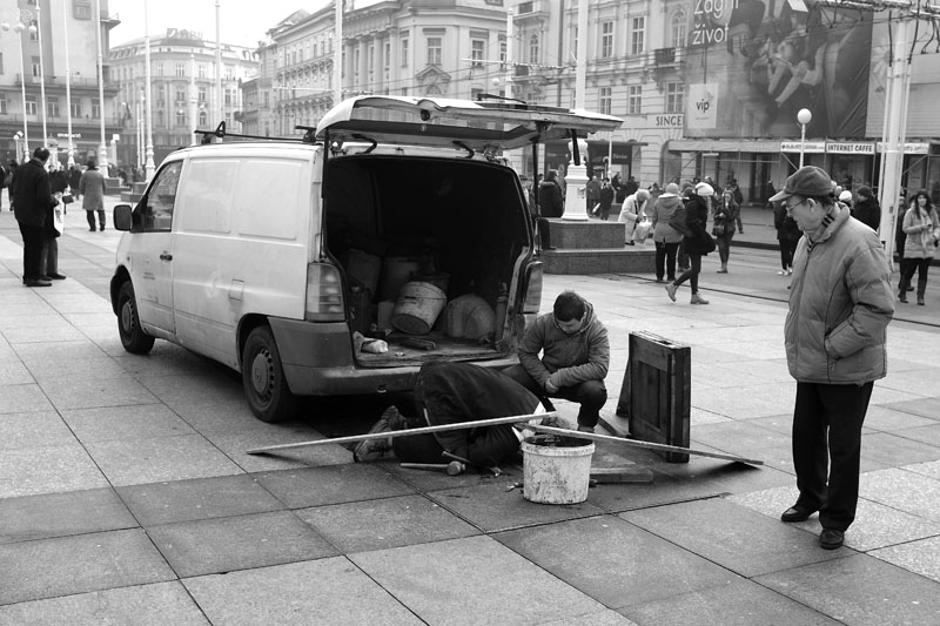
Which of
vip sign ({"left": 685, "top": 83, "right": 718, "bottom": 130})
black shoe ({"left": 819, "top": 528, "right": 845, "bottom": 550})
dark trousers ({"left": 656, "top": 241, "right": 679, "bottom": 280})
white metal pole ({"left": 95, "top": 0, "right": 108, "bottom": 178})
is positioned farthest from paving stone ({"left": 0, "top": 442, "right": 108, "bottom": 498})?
A: vip sign ({"left": 685, "top": 83, "right": 718, "bottom": 130})

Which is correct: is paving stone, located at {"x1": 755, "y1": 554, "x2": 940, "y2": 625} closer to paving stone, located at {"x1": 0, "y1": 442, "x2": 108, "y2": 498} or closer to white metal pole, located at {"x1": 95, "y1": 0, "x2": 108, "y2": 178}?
paving stone, located at {"x1": 0, "y1": 442, "x2": 108, "y2": 498}

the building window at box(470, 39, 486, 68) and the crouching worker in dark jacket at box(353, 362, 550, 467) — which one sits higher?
the building window at box(470, 39, 486, 68)

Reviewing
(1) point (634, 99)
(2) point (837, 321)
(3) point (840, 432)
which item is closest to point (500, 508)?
(3) point (840, 432)

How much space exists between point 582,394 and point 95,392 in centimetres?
394

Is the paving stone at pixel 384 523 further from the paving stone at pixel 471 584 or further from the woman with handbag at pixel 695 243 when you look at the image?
the woman with handbag at pixel 695 243

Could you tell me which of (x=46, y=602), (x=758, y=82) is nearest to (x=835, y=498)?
(x=46, y=602)

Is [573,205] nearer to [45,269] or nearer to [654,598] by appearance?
[45,269]

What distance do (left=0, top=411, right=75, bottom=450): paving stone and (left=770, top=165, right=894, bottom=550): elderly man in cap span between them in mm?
4622

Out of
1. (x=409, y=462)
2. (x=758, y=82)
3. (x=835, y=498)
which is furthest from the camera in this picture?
(x=758, y=82)

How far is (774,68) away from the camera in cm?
4525

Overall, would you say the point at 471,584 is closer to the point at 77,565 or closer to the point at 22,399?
the point at 77,565

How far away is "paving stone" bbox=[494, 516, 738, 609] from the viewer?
461cm

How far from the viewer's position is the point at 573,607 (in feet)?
14.4

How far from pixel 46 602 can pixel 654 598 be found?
2.53 meters
